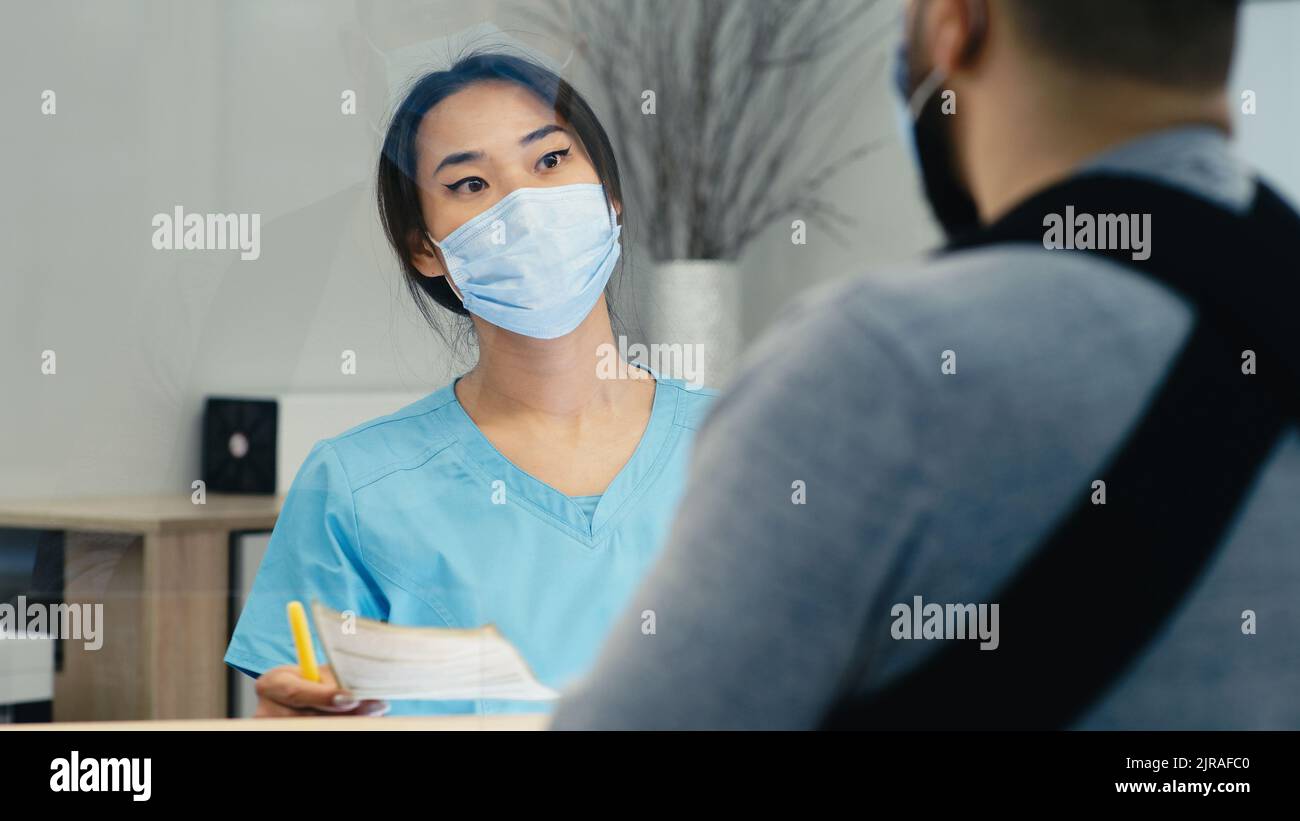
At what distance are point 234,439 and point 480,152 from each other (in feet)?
1.27

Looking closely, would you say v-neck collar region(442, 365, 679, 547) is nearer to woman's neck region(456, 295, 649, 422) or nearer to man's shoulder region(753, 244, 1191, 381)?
woman's neck region(456, 295, 649, 422)

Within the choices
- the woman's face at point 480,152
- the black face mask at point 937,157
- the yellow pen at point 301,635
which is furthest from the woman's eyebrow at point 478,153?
the black face mask at point 937,157

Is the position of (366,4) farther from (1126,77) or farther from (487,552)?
(1126,77)

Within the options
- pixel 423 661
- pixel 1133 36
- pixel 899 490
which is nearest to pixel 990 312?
pixel 899 490

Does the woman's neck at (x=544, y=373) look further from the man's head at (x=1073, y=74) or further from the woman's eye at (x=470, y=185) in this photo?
the man's head at (x=1073, y=74)

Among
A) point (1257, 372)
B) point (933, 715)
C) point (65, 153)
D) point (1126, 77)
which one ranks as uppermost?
point (65, 153)

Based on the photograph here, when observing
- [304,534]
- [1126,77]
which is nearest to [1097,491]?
[1126,77]

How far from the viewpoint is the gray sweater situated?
1.53 feet

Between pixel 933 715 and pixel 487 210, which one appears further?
pixel 487 210

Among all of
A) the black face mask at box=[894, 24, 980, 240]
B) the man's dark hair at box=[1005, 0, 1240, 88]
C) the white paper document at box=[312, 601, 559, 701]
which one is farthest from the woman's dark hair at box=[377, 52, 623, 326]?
the man's dark hair at box=[1005, 0, 1240, 88]

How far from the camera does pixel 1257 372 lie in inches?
19.9

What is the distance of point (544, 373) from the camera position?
4.22ft

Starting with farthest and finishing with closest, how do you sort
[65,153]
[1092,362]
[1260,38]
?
[65,153] → [1260,38] → [1092,362]
